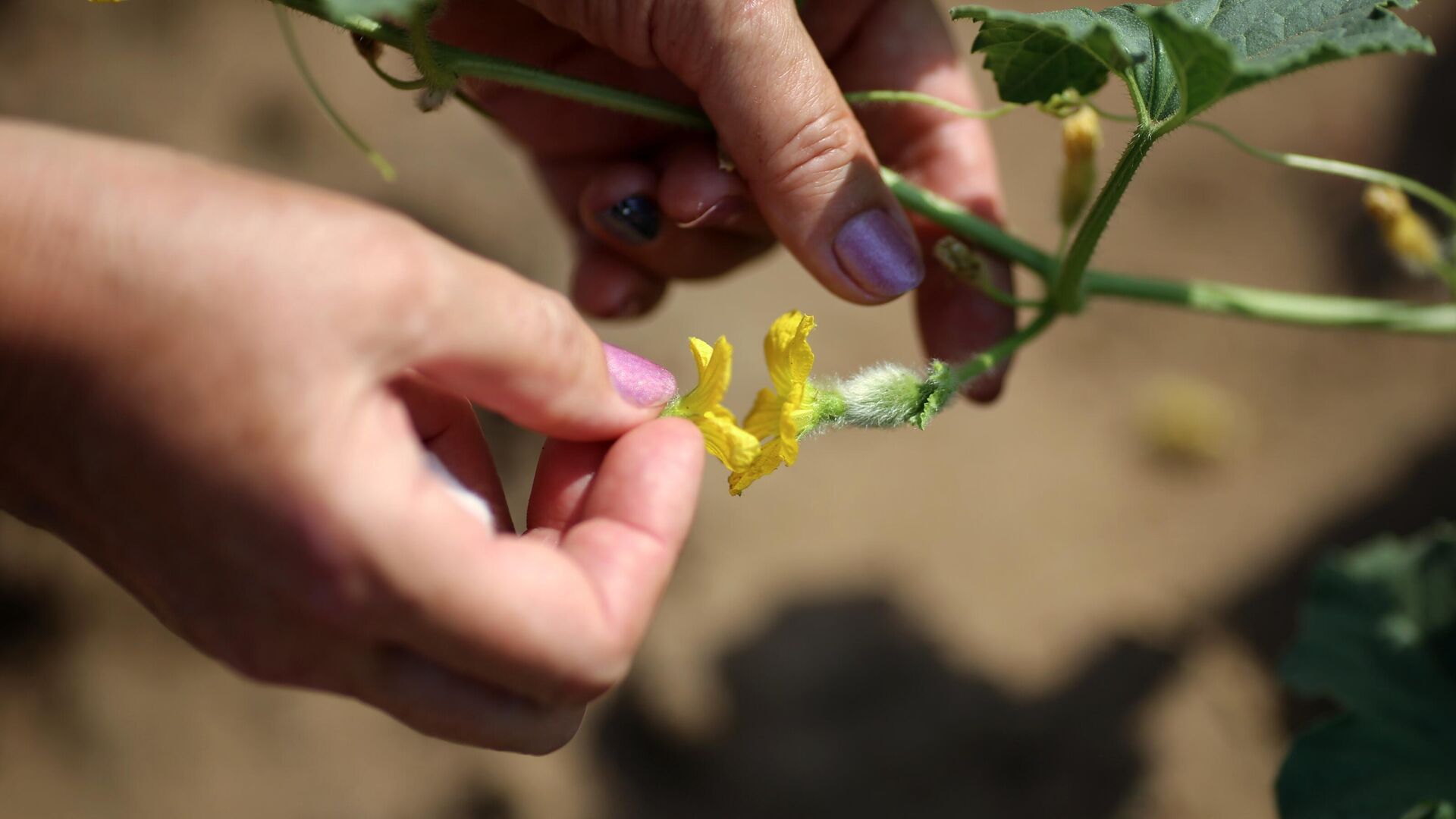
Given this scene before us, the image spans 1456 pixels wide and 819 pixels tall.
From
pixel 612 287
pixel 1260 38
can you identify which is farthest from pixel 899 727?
pixel 1260 38

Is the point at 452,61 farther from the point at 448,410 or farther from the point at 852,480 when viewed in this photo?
the point at 852,480

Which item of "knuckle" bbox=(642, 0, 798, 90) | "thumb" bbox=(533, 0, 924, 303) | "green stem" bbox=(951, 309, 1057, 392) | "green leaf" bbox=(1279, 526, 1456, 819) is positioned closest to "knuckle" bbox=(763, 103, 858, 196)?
"thumb" bbox=(533, 0, 924, 303)

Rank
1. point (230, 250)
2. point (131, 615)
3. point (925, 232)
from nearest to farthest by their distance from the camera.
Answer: point (230, 250)
point (925, 232)
point (131, 615)

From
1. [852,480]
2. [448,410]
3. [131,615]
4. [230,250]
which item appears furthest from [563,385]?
[131,615]

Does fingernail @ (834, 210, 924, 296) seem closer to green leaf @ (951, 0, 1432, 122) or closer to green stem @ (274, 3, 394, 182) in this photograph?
green leaf @ (951, 0, 1432, 122)

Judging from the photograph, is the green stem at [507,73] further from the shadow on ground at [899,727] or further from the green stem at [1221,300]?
the shadow on ground at [899,727]
